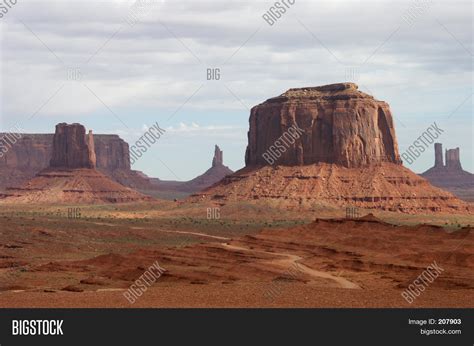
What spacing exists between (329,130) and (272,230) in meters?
48.2

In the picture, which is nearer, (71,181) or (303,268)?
(303,268)

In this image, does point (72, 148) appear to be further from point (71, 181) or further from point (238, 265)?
point (238, 265)

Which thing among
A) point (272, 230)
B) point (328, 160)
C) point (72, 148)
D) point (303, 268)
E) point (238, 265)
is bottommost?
point (303, 268)

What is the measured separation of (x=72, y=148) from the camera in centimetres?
Result: 17812

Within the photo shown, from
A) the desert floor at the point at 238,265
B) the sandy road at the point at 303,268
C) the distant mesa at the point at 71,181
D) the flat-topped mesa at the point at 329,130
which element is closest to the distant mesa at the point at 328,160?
the flat-topped mesa at the point at 329,130

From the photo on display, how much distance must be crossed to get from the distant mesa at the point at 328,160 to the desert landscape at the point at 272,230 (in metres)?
0.19

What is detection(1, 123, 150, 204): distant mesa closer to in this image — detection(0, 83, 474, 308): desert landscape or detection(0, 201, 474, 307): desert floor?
detection(0, 83, 474, 308): desert landscape

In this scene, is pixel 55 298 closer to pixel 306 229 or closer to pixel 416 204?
pixel 306 229

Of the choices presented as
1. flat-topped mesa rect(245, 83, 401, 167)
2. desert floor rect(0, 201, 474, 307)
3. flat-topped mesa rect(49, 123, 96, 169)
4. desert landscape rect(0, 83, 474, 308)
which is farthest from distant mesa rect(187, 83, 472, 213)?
flat-topped mesa rect(49, 123, 96, 169)

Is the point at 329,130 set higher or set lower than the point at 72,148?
lower

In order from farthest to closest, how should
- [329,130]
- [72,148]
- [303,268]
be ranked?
[72,148] < [329,130] < [303,268]

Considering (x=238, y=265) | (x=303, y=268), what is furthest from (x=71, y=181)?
(x=238, y=265)
